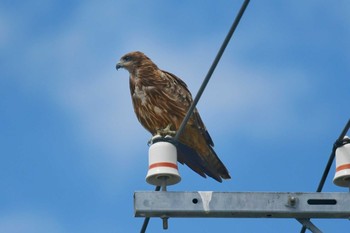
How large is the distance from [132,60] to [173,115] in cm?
87

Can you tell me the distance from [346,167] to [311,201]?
0.48 m

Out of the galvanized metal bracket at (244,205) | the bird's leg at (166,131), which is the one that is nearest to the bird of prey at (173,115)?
the bird's leg at (166,131)

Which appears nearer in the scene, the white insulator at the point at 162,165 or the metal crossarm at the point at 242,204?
the metal crossarm at the point at 242,204

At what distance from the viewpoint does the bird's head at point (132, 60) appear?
10.7 meters

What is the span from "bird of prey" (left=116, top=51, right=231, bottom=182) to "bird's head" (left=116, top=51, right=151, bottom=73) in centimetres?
8

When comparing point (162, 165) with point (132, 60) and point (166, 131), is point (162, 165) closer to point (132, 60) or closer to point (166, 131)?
point (166, 131)

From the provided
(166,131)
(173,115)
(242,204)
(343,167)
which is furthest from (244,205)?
(173,115)

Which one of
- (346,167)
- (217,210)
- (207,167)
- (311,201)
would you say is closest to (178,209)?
(217,210)

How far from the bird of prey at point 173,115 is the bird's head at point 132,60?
0.08 m

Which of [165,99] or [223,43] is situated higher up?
[165,99]

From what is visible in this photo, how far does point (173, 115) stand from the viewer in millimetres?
10305

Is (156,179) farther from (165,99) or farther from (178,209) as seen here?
(165,99)

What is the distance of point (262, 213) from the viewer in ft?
19.3

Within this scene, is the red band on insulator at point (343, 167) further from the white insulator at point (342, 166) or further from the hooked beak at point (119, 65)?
the hooked beak at point (119, 65)
